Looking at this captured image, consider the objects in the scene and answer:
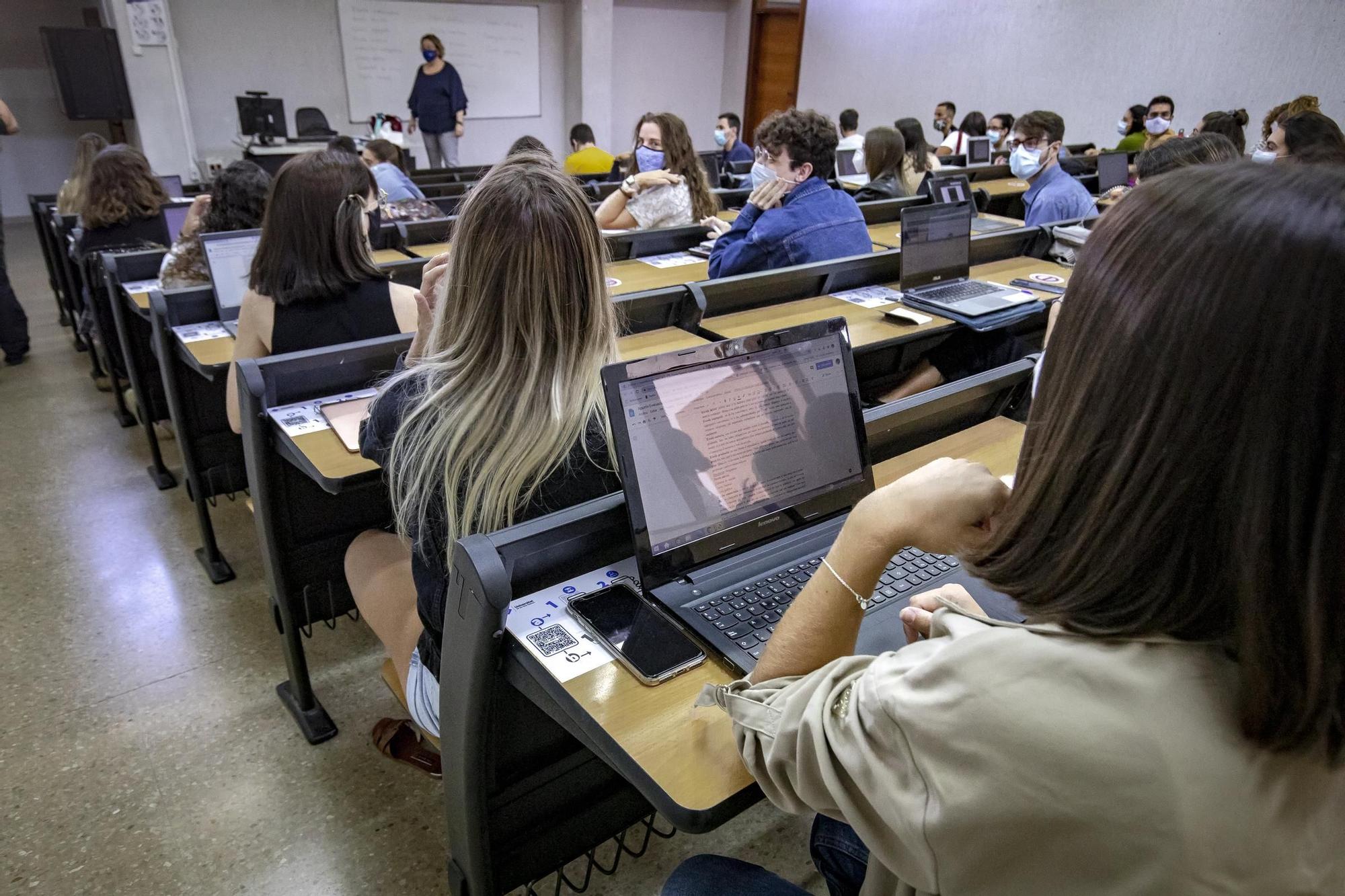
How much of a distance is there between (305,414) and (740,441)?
109 cm

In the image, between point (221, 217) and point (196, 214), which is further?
point (196, 214)

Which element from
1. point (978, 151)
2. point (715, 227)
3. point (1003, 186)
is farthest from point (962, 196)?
point (978, 151)

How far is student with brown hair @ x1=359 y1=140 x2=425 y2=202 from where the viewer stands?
4492 mm

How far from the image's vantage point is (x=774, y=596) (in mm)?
1157

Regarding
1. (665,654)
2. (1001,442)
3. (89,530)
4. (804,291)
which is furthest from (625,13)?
(665,654)

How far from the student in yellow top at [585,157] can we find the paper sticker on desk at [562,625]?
530 centimetres

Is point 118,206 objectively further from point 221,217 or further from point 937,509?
point 937,509

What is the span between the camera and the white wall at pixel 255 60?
776 cm

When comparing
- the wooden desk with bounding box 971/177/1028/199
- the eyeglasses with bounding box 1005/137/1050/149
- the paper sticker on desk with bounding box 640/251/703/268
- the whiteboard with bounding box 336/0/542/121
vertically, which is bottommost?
the paper sticker on desk with bounding box 640/251/703/268

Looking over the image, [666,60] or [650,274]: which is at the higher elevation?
[666,60]

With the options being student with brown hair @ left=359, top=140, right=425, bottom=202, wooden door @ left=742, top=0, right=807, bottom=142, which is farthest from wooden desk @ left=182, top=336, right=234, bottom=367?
wooden door @ left=742, top=0, right=807, bottom=142

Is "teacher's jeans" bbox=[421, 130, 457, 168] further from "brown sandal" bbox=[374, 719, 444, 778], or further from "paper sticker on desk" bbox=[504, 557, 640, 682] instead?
"paper sticker on desk" bbox=[504, 557, 640, 682]

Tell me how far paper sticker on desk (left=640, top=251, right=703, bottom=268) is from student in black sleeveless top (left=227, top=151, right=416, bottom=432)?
1576 millimetres

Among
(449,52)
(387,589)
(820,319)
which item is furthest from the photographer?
(449,52)
